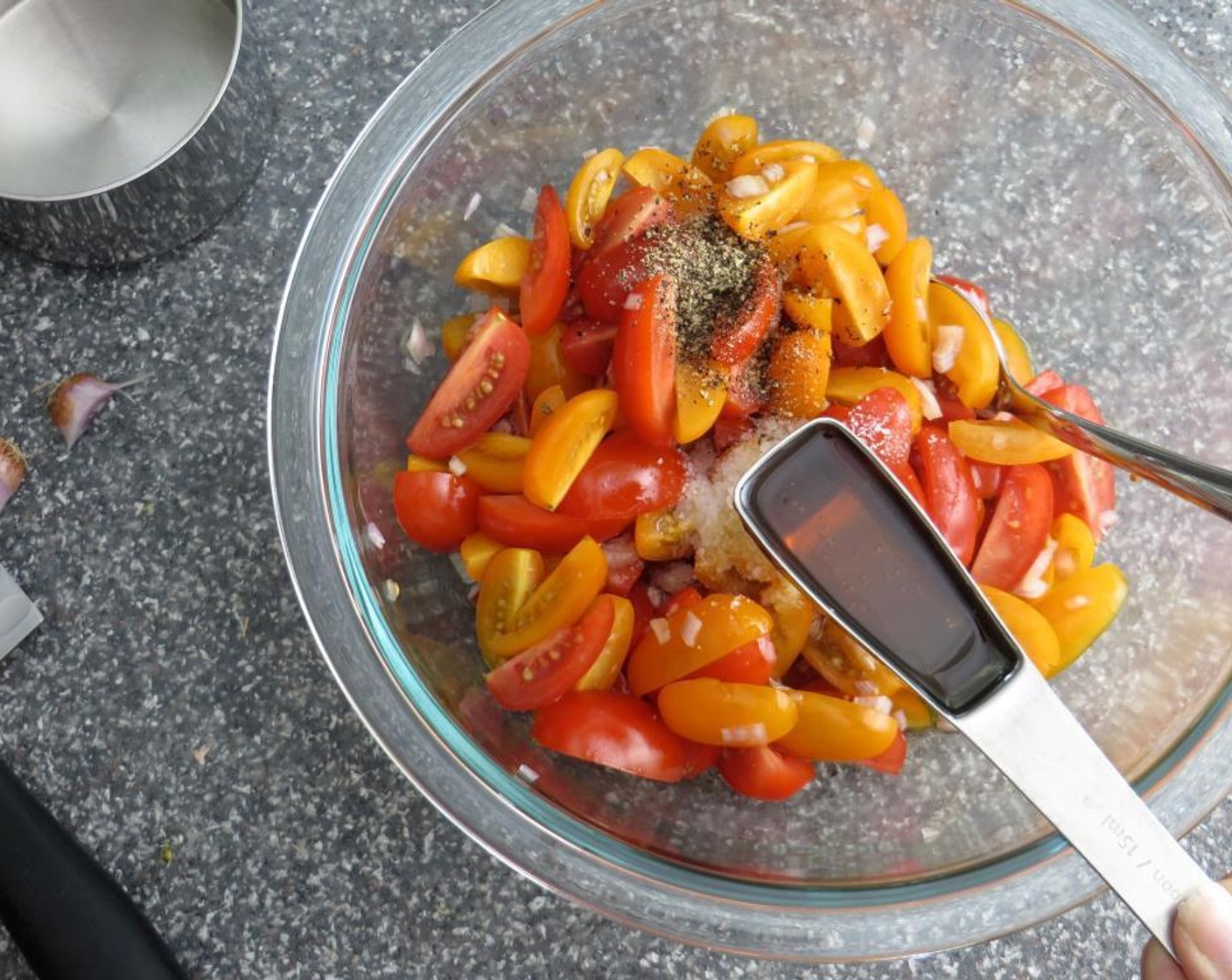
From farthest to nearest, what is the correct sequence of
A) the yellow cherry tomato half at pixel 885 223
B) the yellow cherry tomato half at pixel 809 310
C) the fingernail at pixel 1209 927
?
the yellow cherry tomato half at pixel 885 223, the yellow cherry tomato half at pixel 809 310, the fingernail at pixel 1209 927

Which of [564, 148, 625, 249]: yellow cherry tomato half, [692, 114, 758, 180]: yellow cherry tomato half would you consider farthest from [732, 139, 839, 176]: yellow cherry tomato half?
[564, 148, 625, 249]: yellow cherry tomato half

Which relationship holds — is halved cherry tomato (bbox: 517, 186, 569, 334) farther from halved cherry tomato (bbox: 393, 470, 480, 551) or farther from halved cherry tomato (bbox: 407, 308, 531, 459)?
halved cherry tomato (bbox: 393, 470, 480, 551)

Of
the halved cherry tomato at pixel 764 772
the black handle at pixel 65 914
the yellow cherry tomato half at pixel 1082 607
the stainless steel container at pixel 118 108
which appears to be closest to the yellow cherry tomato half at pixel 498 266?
the stainless steel container at pixel 118 108

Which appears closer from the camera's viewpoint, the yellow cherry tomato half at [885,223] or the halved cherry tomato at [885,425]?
the halved cherry tomato at [885,425]

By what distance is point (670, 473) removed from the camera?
4.46 ft

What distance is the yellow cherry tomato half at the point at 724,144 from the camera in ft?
4.79

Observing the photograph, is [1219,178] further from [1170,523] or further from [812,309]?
[812,309]

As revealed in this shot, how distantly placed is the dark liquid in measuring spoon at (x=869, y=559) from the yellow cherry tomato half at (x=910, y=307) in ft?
0.66

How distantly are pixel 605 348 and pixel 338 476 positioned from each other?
13.9 inches

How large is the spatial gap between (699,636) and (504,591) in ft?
0.80

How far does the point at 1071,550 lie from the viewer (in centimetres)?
141

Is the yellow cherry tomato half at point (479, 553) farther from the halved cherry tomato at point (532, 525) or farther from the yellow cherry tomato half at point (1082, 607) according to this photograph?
the yellow cherry tomato half at point (1082, 607)

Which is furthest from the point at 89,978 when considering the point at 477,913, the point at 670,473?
the point at 670,473

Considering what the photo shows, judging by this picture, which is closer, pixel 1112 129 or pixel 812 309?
pixel 812 309
